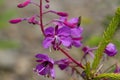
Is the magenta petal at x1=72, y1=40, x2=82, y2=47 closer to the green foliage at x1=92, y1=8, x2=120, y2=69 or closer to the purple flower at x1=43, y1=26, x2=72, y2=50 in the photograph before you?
the purple flower at x1=43, y1=26, x2=72, y2=50

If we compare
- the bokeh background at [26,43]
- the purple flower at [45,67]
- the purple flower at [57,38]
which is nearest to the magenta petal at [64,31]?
the purple flower at [57,38]

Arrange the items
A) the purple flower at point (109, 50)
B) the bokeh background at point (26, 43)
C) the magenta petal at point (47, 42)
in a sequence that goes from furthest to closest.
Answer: the bokeh background at point (26, 43), the purple flower at point (109, 50), the magenta petal at point (47, 42)

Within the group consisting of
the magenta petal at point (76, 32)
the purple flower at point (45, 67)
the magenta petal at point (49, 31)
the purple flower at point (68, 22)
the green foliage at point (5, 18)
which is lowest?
the green foliage at point (5, 18)

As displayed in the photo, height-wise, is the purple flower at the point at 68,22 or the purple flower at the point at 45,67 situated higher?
the purple flower at the point at 68,22

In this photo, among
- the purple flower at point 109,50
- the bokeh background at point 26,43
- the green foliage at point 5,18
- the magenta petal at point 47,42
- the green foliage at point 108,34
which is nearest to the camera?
the green foliage at point 108,34

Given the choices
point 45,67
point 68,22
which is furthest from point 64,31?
point 45,67

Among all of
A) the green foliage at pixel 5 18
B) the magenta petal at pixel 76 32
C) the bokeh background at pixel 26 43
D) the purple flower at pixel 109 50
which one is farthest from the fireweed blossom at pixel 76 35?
the bokeh background at pixel 26 43

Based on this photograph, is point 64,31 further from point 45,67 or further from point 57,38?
point 45,67

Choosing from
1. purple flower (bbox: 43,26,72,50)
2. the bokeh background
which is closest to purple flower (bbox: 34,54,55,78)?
purple flower (bbox: 43,26,72,50)

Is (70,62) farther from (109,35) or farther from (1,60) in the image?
(1,60)

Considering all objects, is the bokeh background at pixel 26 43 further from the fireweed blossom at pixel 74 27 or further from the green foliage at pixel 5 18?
the fireweed blossom at pixel 74 27

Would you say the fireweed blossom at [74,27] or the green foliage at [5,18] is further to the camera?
the green foliage at [5,18]
